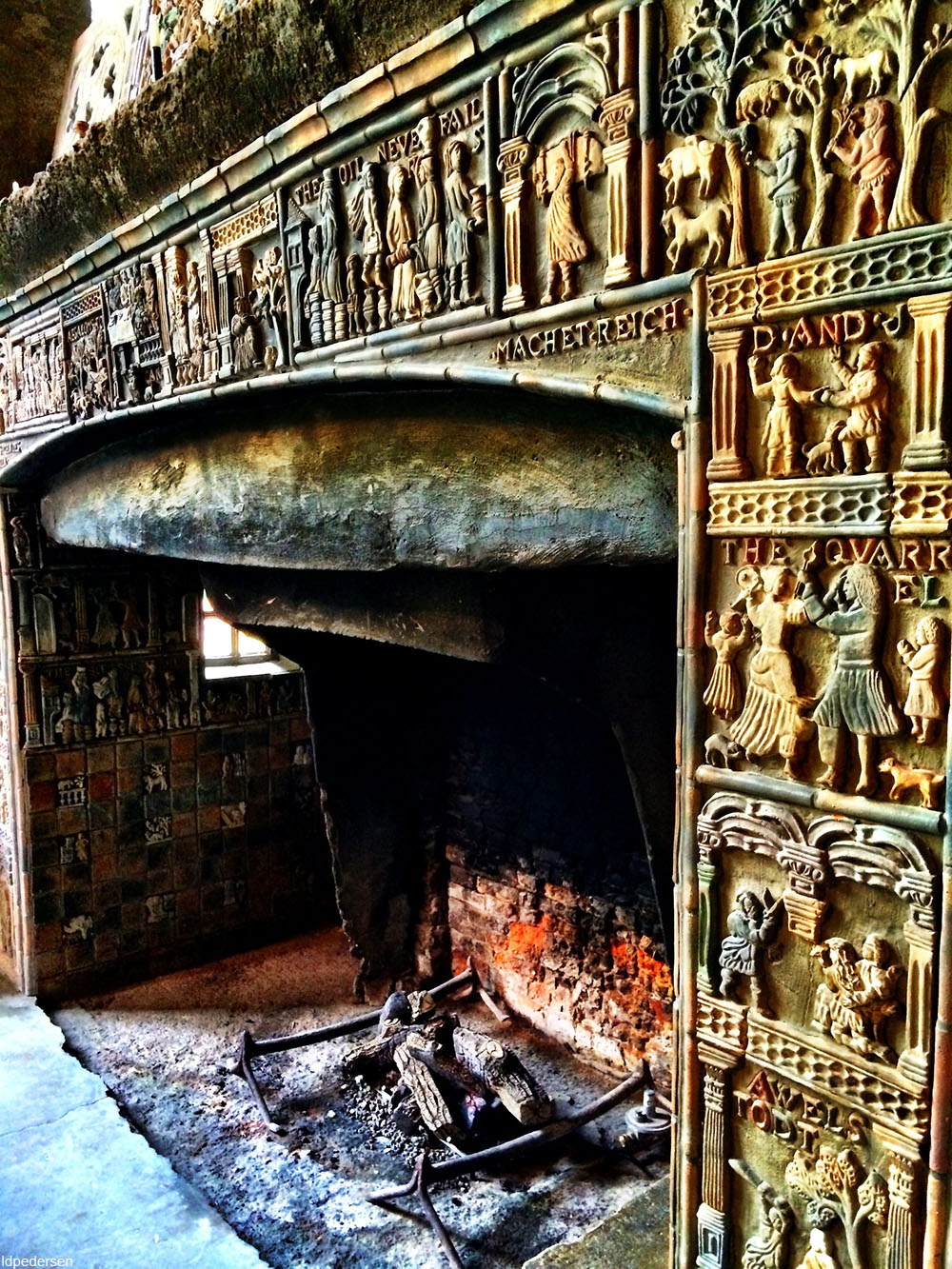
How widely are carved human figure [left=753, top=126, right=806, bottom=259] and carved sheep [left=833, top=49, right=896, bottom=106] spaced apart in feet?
0.28

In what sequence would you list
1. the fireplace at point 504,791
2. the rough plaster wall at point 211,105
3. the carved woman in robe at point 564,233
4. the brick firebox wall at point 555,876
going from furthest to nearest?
the brick firebox wall at point 555,876 → the fireplace at point 504,791 → the rough plaster wall at point 211,105 → the carved woman in robe at point 564,233

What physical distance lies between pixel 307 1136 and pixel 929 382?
335 centimetres

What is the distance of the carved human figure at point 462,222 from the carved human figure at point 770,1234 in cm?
182

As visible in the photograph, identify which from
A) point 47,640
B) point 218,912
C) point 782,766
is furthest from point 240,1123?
point 782,766

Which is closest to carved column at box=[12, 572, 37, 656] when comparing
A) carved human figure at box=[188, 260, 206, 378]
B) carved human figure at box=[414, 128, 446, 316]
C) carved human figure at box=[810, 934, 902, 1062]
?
carved human figure at box=[188, 260, 206, 378]

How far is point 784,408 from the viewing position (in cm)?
148

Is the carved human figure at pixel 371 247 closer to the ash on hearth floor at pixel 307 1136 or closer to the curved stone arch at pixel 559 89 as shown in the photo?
the curved stone arch at pixel 559 89

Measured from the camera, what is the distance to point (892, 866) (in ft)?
4.67

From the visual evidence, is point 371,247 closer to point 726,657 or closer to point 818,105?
point 818,105

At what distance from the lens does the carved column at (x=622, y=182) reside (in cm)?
168

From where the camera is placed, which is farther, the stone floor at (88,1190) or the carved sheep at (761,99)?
the stone floor at (88,1190)

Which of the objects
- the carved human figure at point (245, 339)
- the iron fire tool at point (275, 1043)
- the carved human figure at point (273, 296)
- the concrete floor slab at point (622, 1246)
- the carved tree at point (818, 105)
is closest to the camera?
the carved tree at point (818, 105)

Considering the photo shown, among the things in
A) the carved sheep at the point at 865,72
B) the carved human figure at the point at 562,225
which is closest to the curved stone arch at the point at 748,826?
the carved human figure at the point at 562,225

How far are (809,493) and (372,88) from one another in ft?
4.74
